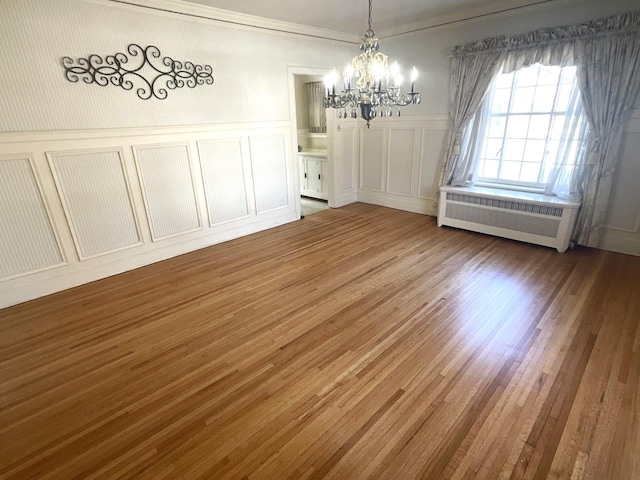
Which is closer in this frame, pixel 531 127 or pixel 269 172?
pixel 531 127

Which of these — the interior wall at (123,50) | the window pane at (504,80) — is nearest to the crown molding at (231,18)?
the interior wall at (123,50)

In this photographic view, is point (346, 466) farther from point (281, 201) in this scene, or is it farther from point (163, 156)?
point (281, 201)

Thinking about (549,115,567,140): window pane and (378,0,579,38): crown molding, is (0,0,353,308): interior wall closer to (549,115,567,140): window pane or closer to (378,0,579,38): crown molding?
(378,0,579,38): crown molding

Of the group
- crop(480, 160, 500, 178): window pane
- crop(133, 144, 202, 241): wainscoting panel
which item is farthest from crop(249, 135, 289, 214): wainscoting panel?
crop(480, 160, 500, 178): window pane

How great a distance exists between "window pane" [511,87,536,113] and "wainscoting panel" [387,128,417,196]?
1425 mm

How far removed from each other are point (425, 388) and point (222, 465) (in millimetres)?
1248

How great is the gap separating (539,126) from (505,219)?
4.03ft

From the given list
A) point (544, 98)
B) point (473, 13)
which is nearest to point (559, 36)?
point (544, 98)

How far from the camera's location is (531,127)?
4176 mm

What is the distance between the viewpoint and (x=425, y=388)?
6.76ft

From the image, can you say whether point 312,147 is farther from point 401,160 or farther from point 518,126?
point 518,126

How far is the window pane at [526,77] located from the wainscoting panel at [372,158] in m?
2.07

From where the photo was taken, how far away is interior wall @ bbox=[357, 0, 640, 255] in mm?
3590

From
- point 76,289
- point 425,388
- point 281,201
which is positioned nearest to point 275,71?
point 281,201
